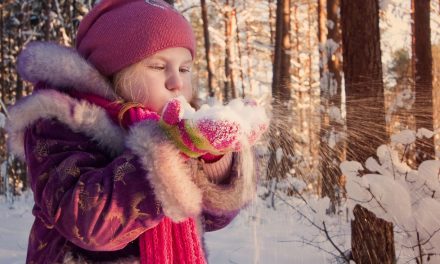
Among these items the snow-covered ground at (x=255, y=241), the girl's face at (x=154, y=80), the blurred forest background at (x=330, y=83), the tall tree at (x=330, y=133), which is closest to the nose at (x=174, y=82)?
the girl's face at (x=154, y=80)

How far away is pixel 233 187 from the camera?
55.9 inches

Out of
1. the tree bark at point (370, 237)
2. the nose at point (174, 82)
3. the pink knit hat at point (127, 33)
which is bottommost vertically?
the tree bark at point (370, 237)

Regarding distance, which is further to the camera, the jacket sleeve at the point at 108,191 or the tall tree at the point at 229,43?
the tall tree at the point at 229,43

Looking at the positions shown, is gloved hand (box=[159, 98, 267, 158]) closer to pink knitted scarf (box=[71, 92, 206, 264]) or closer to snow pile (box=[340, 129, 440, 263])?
pink knitted scarf (box=[71, 92, 206, 264])

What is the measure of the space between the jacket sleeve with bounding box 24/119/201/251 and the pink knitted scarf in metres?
0.11

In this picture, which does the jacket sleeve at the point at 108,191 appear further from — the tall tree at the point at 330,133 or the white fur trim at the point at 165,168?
the tall tree at the point at 330,133

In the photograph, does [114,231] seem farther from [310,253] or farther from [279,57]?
[279,57]

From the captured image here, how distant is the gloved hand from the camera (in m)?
1.14

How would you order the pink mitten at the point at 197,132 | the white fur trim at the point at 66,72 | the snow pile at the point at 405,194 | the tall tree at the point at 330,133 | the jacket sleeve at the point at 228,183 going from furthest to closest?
the tall tree at the point at 330,133, the snow pile at the point at 405,194, the white fur trim at the point at 66,72, the jacket sleeve at the point at 228,183, the pink mitten at the point at 197,132

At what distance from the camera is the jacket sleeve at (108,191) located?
1209 millimetres

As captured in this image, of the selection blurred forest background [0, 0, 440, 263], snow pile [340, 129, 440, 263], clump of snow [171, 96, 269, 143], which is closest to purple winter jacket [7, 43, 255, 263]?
clump of snow [171, 96, 269, 143]

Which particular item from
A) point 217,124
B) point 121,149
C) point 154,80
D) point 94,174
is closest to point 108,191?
point 94,174

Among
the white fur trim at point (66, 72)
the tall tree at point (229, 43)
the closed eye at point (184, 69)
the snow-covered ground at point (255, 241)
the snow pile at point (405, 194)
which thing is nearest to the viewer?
the white fur trim at point (66, 72)

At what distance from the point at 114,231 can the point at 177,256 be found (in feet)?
0.92
